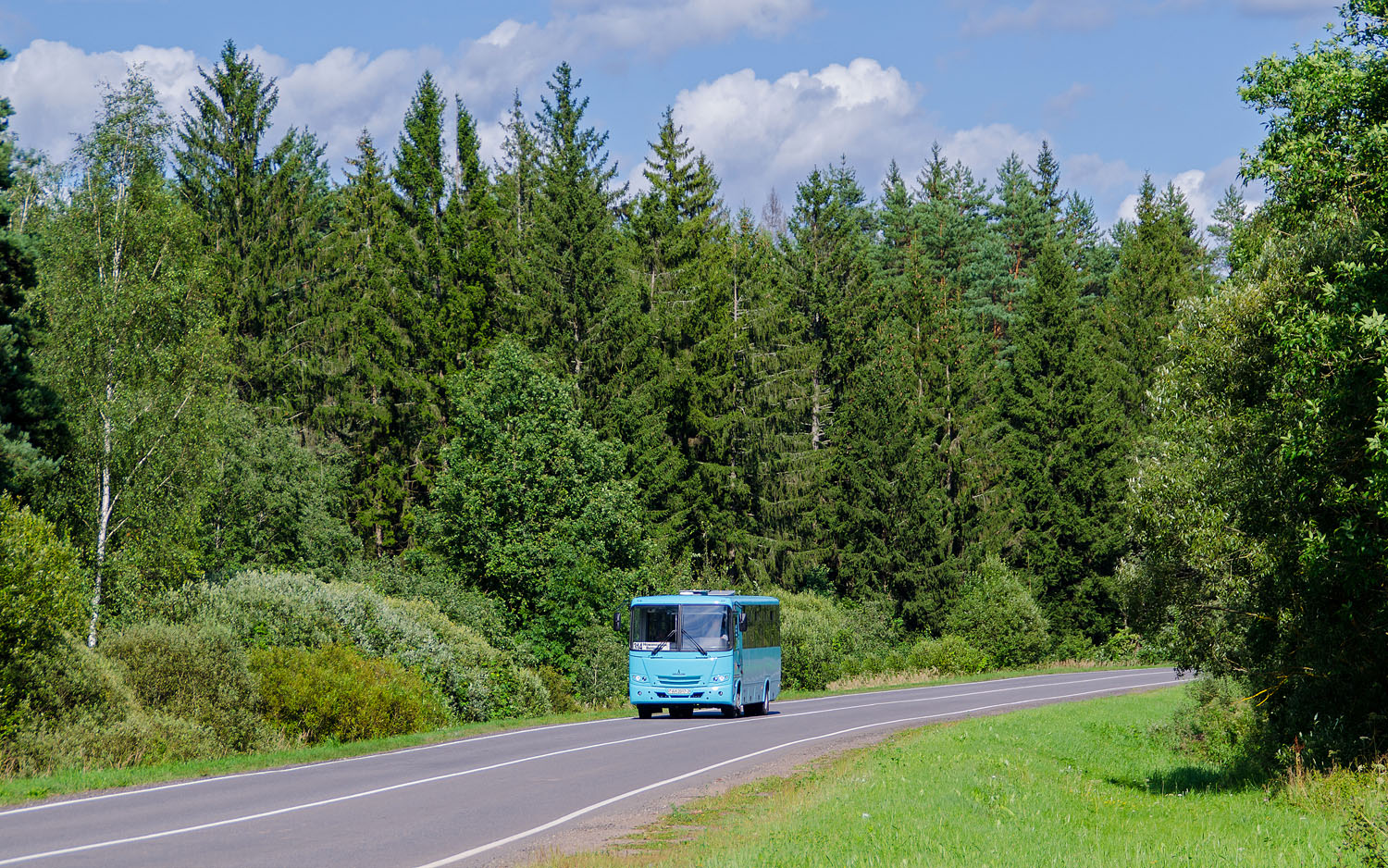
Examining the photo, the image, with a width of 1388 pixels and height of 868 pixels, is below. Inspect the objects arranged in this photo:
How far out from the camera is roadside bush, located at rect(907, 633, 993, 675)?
182 ft

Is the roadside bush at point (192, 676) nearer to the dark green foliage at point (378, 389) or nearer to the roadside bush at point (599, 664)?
the roadside bush at point (599, 664)

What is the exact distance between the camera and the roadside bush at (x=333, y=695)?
928 inches

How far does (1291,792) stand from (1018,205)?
76.2m

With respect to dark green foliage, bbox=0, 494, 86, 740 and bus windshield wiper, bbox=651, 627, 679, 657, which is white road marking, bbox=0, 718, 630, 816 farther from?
dark green foliage, bbox=0, 494, 86, 740

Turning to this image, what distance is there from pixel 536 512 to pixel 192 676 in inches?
897

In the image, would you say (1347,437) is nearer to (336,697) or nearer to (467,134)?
(336,697)

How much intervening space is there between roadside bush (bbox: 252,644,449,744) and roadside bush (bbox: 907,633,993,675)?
33.8 m

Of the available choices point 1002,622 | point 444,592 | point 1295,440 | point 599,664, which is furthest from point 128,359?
point 1002,622

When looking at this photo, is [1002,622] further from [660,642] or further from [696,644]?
[660,642]

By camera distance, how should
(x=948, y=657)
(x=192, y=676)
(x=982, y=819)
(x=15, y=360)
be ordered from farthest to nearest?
(x=948, y=657) → (x=15, y=360) → (x=192, y=676) → (x=982, y=819)

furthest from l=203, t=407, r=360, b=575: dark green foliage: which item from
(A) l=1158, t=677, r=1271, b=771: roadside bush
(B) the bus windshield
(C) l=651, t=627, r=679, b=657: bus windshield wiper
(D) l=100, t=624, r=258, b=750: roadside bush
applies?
(A) l=1158, t=677, r=1271, b=771: roadside bush

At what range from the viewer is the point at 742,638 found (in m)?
30.4

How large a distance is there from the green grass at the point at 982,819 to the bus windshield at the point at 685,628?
324 inches

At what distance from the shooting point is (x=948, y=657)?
55.6 metres
